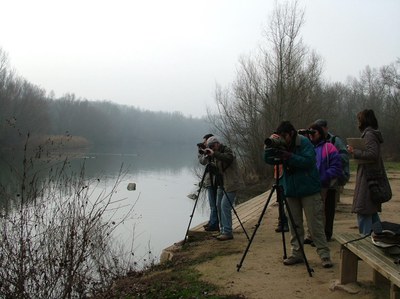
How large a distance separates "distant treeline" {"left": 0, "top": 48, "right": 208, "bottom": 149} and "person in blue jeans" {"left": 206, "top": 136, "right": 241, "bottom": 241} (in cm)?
228

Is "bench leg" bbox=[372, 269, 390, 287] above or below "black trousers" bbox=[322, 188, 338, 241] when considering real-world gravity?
below

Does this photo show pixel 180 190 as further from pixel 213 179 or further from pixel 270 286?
pixel 270 286

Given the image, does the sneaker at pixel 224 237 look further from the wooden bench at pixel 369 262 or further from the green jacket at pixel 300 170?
the wooden bench at pixel 369 262

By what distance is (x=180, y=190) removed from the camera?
75.0ft

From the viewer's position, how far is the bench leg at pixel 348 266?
4.38 m

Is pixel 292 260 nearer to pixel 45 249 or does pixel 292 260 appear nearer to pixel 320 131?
pixel 320 131

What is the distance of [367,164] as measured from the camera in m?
5.02

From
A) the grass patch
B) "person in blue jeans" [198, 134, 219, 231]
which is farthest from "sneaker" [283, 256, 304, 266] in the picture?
"person in blue jeans" [198, 134, 219, 231]

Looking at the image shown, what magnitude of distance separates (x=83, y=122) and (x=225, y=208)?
85569mm

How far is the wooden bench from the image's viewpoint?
3426 millimetres

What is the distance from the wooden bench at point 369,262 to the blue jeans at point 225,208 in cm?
253

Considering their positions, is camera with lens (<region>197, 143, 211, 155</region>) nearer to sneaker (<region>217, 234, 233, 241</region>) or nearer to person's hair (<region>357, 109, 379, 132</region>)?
sneaker (<region>217, 234, 233, 241</region>)

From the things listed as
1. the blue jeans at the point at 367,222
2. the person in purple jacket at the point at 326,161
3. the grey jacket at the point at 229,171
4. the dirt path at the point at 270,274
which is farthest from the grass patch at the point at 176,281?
the blue jeans at the point at 367,222

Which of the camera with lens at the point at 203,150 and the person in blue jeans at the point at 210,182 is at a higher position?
the camera with lens at the point at 203,150
